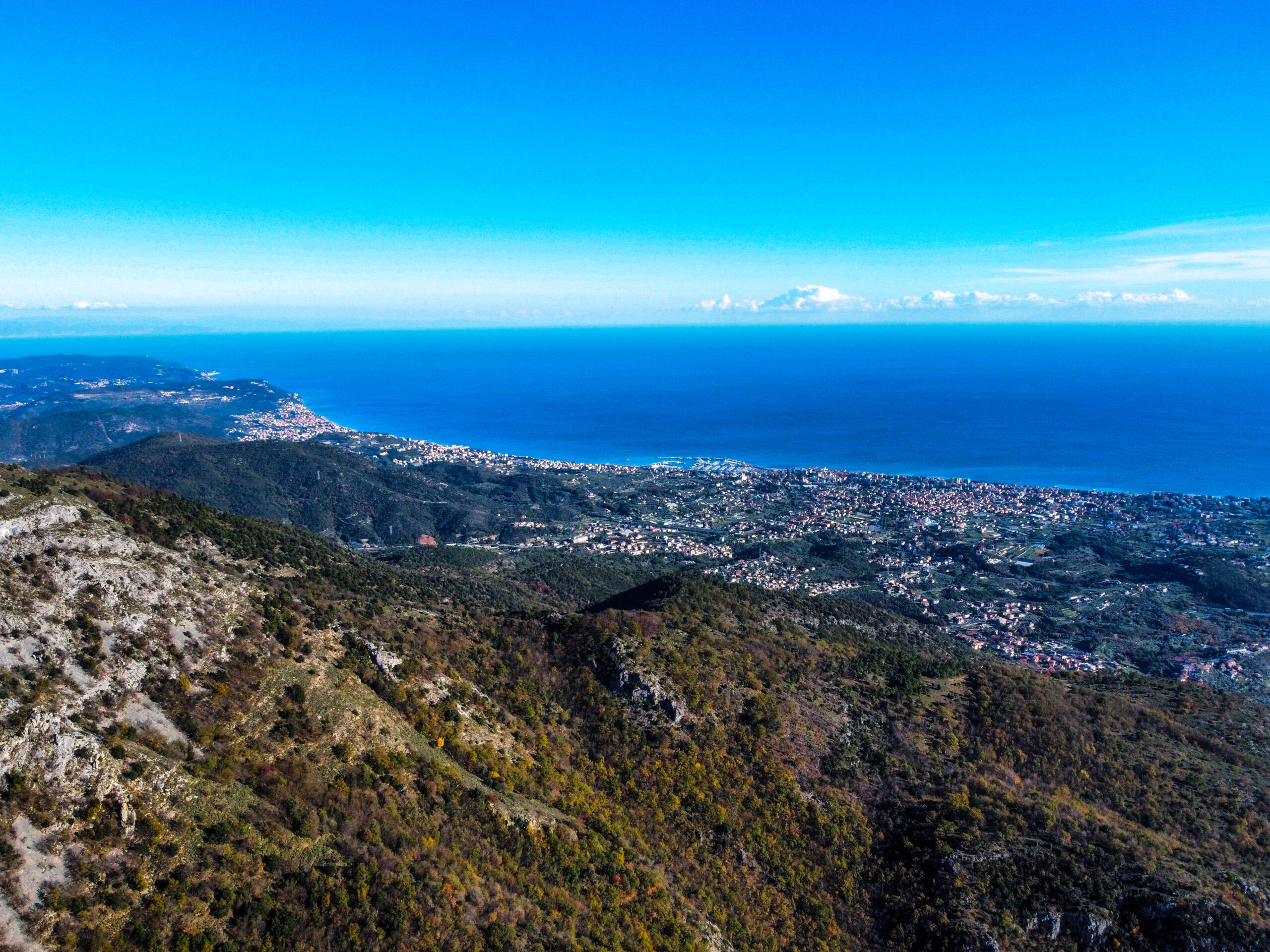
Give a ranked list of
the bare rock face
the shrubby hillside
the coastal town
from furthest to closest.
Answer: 1. the coastal town
2. the bare rock face
3. the shrubby hillside

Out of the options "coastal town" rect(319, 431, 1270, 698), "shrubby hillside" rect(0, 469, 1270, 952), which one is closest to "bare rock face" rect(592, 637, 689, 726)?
"shrubby hillside" rect(0, 469, 1270, 952)

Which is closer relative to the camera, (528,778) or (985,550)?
(528,778)

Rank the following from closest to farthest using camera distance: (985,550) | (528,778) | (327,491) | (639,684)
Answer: (528,778)
(639,684)
(985,550)
(327,491)

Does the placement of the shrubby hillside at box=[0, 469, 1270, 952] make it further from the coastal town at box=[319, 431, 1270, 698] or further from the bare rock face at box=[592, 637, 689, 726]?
the coastal town at box=[319, 431, 1270, 698]

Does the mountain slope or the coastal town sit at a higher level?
the mountain slope

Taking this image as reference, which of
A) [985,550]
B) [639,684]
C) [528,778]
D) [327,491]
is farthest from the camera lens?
[327,491]

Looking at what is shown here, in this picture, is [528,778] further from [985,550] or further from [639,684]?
[985,550]

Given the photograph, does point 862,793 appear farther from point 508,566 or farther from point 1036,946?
point 508,566

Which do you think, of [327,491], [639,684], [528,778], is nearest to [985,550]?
[639,684]

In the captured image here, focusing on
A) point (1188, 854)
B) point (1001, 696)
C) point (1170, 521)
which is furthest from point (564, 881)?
point (1170, 521)

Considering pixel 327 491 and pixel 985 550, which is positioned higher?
pixel 327 491
